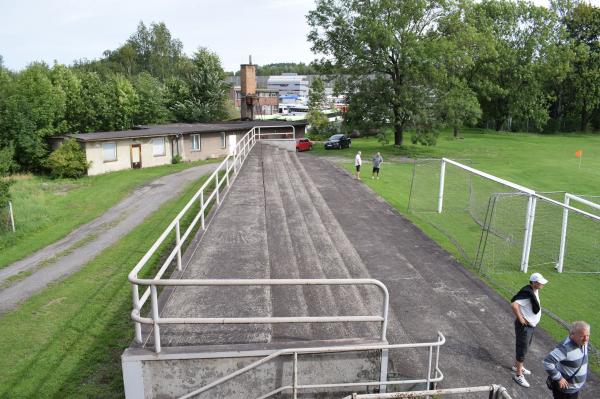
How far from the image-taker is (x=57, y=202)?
25234mm

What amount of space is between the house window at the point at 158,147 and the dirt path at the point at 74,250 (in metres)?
11.5

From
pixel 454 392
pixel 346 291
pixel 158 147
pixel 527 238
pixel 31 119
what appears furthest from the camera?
pixel 158 147

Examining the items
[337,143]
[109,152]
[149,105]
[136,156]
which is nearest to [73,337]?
[109,152]

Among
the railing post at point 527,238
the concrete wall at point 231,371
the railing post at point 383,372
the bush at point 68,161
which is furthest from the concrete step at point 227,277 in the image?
the bush at point 68,161

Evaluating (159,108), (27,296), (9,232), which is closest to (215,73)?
(159,108)

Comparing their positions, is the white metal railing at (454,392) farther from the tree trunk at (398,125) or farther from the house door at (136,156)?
the tree trunk at (398,125)

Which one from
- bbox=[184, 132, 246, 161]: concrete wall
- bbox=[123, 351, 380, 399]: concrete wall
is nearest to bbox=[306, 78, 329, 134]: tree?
bbox=[184, 132, 246, 161]: concrete wall

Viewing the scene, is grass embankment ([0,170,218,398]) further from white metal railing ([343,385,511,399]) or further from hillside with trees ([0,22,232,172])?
hillside with trees ([0,22,232,172])

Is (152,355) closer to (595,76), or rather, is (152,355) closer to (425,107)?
(425,107)

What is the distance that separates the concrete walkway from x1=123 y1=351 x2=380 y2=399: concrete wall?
36cm

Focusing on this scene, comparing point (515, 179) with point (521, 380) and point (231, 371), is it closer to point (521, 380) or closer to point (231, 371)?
point (521, 380)

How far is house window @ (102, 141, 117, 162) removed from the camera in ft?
111

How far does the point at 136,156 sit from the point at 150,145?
57.8 inches

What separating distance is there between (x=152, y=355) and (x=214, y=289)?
2236 mm
